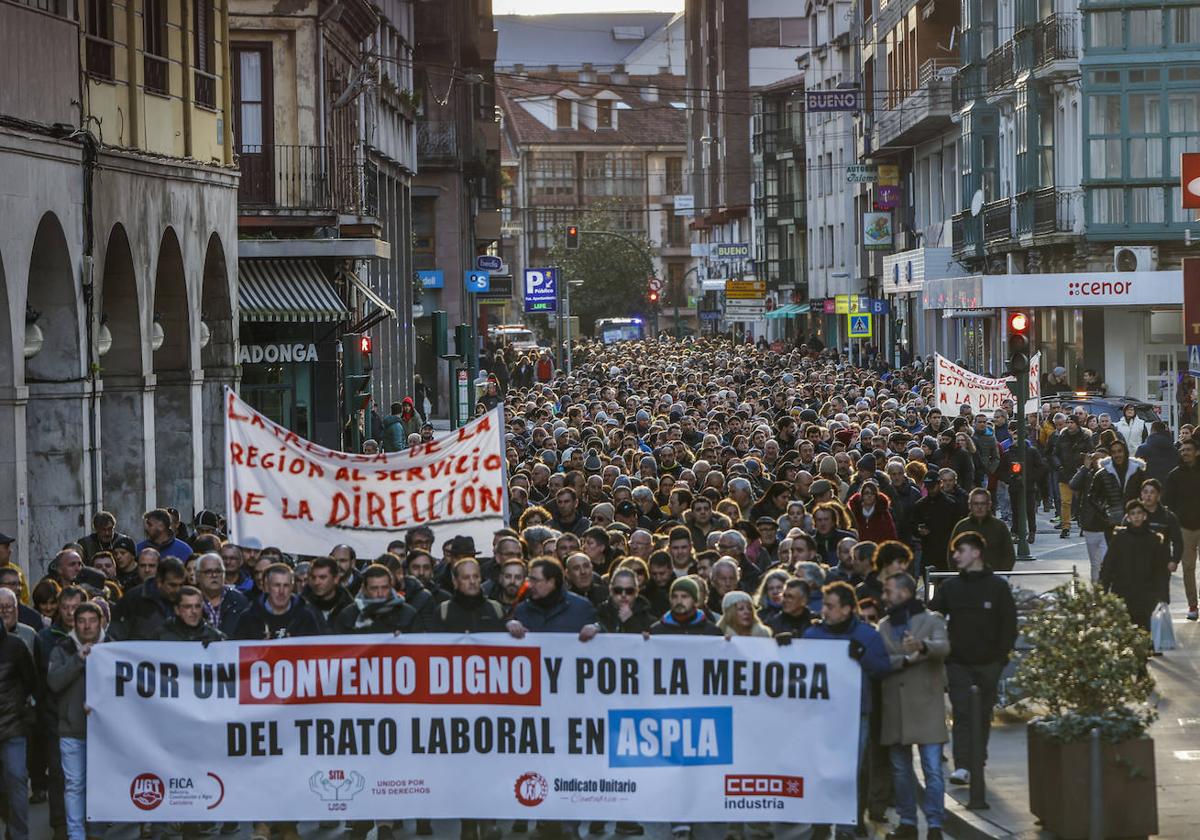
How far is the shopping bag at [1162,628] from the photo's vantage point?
59.0ft

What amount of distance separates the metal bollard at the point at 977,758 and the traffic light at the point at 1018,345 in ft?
46.8

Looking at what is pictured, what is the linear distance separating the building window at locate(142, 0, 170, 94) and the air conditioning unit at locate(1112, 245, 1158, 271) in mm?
23568

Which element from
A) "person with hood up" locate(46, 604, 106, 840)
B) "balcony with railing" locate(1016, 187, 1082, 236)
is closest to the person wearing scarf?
"person with hood up" locate(46, 604, 106, 840)

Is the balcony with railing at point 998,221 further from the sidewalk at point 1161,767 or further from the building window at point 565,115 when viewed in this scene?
the building window at point 565,115

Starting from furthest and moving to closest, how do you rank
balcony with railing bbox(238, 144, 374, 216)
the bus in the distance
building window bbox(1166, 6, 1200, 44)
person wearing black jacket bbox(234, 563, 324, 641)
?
the bus in the distance
building window bbox(1166, 6, 1200, 44)
balcony with railing bbox(238, 144, 374, 216)
person wearing black jacket bbox(234, 563, 324, 641)

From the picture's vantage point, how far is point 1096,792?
37.4 feet

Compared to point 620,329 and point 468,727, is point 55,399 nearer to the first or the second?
point 468,727

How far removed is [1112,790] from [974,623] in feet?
6.42

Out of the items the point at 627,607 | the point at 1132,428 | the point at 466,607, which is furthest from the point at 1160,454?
the point at 466,607

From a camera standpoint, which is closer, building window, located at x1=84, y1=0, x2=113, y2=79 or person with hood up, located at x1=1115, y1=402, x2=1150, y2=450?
building window, located at x1=84, y1=0, x2=113, y2=79

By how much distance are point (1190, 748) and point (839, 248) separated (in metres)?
77.7

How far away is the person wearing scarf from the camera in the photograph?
479 inches

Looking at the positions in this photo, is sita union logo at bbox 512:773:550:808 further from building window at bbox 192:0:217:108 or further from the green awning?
the green awning

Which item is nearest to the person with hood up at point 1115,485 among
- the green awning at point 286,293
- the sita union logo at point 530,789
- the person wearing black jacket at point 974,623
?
the person wearing black jacket at point 974,623
